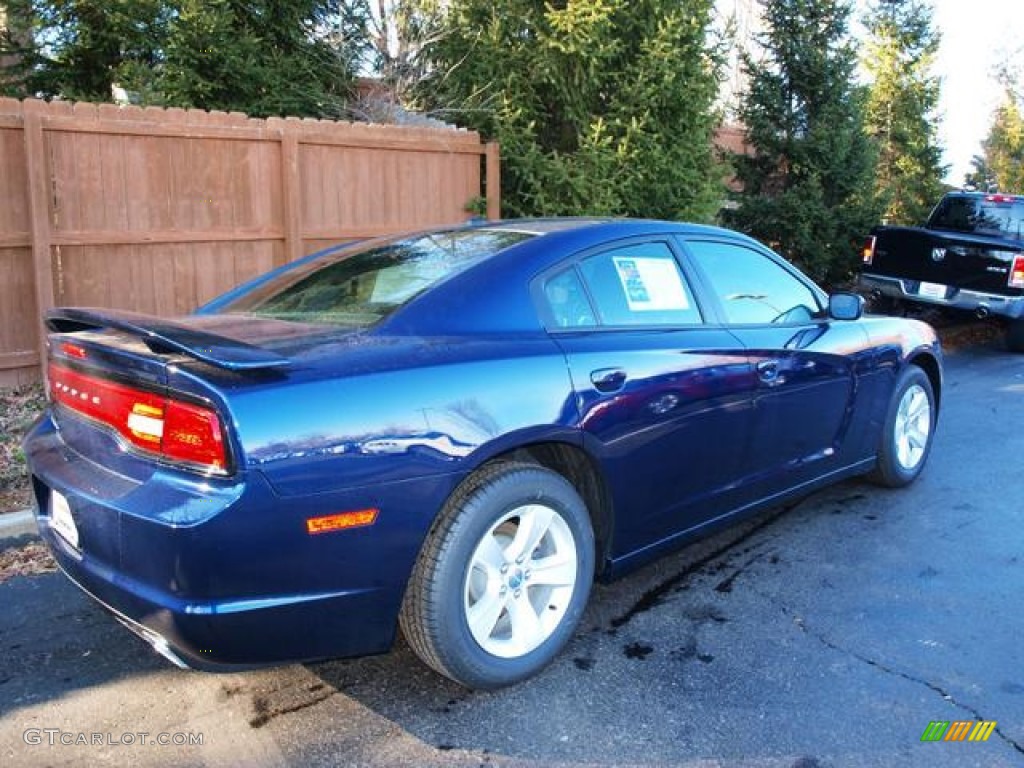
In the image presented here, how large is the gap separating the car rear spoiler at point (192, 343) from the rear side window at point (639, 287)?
1365mm

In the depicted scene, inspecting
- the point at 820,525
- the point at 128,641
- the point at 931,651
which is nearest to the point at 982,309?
the point at 820,525

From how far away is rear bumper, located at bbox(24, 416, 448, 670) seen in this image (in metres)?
2.41

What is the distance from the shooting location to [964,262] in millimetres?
9703

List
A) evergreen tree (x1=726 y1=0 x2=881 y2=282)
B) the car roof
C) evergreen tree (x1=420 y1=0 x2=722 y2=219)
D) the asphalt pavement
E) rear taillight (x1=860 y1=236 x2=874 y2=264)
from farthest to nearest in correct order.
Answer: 1. evergreen tree (x1=726 y1=0 x2=881 y2=282)
2. rear taillight (x1=860 y1=236 x2=874 y2=264)
3. evergreen tree (x1=420 y1=0 x2=722 y2=219)
4. the car roof
5. the asphalt pavement

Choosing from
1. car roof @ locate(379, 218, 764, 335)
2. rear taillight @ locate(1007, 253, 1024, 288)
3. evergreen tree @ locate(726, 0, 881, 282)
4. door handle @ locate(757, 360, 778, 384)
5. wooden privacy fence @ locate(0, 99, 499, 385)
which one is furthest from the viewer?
evergreen tree @ locate(726, 0, 881, 282)

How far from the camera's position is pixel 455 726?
2852mm

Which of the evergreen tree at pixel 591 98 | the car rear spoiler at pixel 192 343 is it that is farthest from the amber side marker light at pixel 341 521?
the evergreen tree at pixel 591 98

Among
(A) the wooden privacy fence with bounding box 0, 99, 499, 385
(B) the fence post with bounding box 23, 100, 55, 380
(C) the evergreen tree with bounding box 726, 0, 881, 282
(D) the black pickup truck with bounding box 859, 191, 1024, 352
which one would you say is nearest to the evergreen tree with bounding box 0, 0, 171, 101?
(A) the wooden privacy fence with bounding box 0, 99, 499, 385

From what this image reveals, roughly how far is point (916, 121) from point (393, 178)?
36.3 feet

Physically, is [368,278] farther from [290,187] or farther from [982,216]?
[982,216]

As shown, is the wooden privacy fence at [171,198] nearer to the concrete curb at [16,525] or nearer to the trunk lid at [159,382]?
the concrete curb at [16,525]

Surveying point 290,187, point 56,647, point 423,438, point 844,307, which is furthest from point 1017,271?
point 56,647

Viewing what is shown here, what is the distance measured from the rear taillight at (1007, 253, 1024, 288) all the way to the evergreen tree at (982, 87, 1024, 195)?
40.9 ft

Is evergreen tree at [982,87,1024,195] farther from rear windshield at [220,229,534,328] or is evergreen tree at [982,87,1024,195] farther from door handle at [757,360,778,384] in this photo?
rear windshield at [220,229,534,328]
